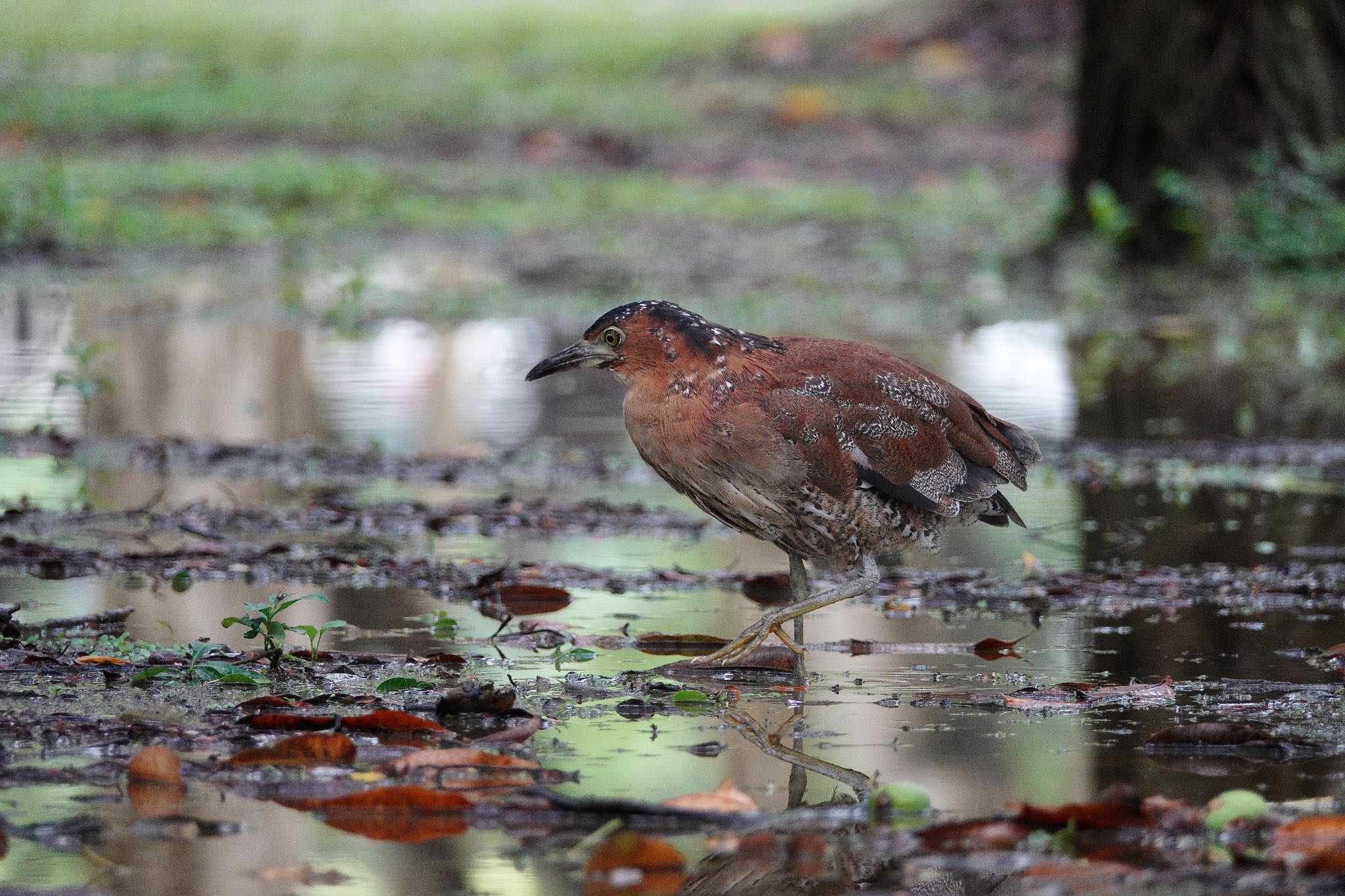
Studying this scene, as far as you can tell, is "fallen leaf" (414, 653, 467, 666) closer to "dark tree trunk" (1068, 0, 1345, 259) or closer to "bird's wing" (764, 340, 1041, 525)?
"bird's wing" (764, 340, 1041, 525)

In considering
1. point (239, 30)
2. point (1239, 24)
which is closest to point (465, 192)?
point (1239, 24)

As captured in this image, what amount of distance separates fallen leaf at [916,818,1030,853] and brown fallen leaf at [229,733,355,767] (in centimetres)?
112

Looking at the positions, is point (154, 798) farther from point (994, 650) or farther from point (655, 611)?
point (994, 650)

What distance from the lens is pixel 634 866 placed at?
3.15 metres

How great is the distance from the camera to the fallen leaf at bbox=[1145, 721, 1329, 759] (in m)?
3.88

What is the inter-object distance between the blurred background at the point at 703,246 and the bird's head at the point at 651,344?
2.62 feet

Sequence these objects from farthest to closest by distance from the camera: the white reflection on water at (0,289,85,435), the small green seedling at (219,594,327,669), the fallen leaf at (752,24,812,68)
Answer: the fallen leaf at (752,24,812,68) < the white reflection on water at (0,289,85,435) < the small green seedling at (219,594,327,669)

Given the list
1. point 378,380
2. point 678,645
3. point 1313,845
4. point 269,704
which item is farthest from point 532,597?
point 378,380

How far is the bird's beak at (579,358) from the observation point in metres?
4.81

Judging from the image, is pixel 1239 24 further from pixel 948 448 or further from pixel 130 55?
pixel 130 55

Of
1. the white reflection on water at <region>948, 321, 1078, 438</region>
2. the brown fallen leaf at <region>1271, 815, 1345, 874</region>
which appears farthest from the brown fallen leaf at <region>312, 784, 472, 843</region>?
the white reflection on water at <region>948, 321, 1078, 438</region>

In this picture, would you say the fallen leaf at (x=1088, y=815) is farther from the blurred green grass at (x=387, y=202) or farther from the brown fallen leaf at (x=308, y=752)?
the blurred green grass at (x=387, y=202)

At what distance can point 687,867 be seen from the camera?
3170 millimetres

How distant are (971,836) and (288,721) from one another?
1.40m
